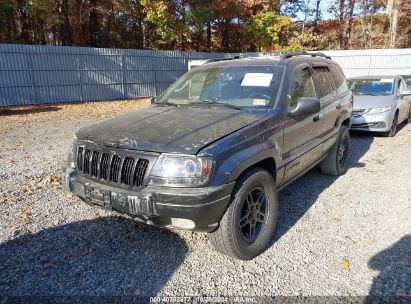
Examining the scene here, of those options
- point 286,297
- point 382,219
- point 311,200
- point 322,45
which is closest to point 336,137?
point 311,200

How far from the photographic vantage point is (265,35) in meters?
26.2

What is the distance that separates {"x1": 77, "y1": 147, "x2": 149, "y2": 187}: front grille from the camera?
278 cm

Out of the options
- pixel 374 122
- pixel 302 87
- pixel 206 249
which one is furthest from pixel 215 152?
pixel 374 122

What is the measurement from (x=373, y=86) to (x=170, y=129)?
24.9 feet

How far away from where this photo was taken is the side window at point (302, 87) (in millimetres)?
3847

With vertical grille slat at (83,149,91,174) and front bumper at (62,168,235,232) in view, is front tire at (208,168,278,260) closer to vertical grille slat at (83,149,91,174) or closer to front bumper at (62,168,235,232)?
front bumper at (62,168,235,232)

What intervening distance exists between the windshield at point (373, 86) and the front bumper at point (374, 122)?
3.17 feet

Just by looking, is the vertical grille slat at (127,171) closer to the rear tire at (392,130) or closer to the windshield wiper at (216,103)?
the windshield wiper at (216,103)

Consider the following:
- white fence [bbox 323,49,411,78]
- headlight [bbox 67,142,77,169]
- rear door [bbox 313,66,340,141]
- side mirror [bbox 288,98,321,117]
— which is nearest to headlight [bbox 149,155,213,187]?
headlight [bbox 67,142,77,169]

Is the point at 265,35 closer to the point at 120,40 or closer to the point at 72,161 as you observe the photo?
the point at 120,40

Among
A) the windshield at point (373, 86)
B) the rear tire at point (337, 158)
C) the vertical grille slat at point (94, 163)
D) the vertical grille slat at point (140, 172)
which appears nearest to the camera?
the vertical grille slat at point (140, 172)

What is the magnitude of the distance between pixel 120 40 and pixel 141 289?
1093 inches

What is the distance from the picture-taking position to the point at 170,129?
3.04 m

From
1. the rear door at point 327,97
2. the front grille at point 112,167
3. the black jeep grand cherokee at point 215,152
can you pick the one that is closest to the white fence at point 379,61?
the rear door at point 327,97
